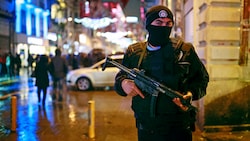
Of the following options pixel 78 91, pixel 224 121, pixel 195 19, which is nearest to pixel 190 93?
pixel 224 121

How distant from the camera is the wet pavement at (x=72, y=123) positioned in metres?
8.10

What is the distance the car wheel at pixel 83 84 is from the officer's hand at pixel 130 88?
1515 centimetres

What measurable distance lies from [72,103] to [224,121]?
671 centimetres

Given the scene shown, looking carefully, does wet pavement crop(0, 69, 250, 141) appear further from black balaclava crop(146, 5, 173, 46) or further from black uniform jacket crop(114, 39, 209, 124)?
black balaclava crop(146, 5, 173, 46)

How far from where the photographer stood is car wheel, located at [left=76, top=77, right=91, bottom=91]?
18.3 meters

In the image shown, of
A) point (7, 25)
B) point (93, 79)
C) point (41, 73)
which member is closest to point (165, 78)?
point (41, 73)

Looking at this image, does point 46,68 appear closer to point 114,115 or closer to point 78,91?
point 114,115

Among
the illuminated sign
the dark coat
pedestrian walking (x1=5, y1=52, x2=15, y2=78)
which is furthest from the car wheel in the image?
the illuminated sign

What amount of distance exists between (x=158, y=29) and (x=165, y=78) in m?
0.41

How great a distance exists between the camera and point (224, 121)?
27.7 ft

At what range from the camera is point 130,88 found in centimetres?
317

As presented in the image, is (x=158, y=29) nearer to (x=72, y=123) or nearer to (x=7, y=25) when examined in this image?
(x=72, y=123)

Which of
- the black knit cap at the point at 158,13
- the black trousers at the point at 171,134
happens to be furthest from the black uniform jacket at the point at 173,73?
the black knit cap at the point at 158,13

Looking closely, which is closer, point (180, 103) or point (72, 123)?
point (180, 103)
